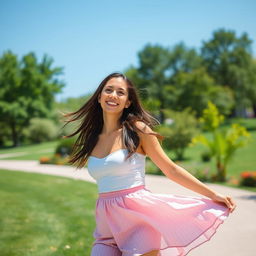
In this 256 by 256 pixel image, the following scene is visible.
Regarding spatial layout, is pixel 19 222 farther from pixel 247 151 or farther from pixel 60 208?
pixel 247 151

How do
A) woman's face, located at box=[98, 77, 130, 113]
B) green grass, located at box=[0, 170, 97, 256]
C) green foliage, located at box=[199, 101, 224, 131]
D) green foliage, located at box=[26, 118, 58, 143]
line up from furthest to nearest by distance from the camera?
green foliage, located at box=[26, 118, 58, 143]
green foliage, located at box=[199, 101, 224, 131]
green grass, located at box=[0, 170, 97, 256]
woman's face, located at box=[98, 77, 130, 113]

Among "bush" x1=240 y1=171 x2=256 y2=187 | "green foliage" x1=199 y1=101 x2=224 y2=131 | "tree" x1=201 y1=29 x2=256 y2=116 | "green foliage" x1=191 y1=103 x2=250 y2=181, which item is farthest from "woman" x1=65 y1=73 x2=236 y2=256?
"tree" x1=201 y1=29 x2=256 y2=116

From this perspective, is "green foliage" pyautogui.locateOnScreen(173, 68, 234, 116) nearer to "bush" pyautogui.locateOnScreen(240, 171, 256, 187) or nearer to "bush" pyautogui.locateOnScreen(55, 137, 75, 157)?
"bush" pyautogui.locateOnScreen(55, 137, 75, 157)

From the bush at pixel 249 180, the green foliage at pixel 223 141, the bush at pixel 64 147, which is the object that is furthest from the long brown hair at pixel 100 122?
the bush at pixel 64 147

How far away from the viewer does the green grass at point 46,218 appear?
548cm

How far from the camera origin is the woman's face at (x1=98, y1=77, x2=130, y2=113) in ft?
9.93

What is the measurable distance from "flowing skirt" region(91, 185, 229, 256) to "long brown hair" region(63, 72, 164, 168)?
1.31 ft

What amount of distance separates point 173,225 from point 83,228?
166 inches

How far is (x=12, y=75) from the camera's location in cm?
5081

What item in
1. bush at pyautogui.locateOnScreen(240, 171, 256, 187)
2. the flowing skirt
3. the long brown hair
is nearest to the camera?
the flowing skirt

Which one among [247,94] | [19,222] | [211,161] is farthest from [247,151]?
[247,94]

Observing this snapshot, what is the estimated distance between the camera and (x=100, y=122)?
3.46m

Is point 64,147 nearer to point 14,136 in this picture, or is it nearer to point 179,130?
point 179,130

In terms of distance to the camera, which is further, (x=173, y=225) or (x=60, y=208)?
(x=60, y=208)
